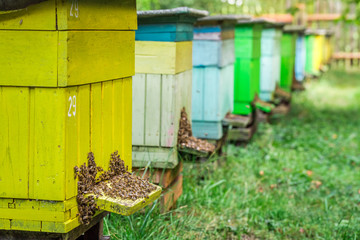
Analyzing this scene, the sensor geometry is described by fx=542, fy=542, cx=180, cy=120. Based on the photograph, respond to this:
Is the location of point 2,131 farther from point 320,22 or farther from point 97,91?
point 320,22

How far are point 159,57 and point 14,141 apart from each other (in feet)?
5.36

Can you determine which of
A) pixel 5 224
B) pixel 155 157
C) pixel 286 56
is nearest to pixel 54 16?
pixel 5 224

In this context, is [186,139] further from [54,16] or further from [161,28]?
[54,16]

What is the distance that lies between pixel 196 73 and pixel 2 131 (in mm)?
3044

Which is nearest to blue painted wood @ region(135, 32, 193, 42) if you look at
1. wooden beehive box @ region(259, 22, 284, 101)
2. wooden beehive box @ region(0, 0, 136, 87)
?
wooden beehive box @ region(0, 0, 136, 87)

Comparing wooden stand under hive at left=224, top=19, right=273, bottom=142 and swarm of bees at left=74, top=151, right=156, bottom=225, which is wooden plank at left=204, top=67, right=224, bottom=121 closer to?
wooden stand under hive at left=224, top=19, right=273, bottom=142

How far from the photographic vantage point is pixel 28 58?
2410mm

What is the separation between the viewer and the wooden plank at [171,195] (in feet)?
13.5

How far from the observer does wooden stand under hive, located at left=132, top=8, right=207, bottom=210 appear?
3.89m

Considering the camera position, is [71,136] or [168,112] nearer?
[71,136]

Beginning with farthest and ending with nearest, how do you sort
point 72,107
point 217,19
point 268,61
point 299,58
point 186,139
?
point 299,58
point 268,61
point 217,19
point 186,139
point 72,107

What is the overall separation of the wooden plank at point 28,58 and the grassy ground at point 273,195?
4.68ft

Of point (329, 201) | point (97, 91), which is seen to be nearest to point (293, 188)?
point (329, 201)

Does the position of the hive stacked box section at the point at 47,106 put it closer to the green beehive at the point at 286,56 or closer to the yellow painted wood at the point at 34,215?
the yellow painted wood at the point at 34,215
